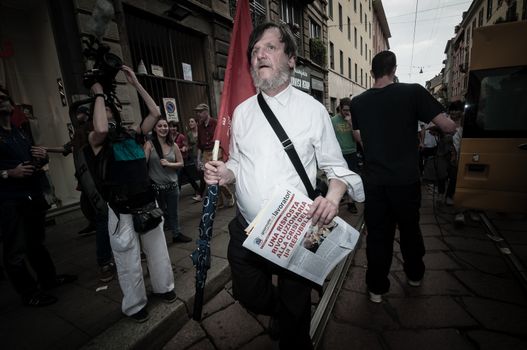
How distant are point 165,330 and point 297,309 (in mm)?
1363

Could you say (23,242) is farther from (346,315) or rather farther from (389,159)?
(389,159)

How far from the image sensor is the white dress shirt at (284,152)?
1534mm

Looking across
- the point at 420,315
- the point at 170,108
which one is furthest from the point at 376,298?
the point at 170,108

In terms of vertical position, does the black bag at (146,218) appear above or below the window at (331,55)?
below

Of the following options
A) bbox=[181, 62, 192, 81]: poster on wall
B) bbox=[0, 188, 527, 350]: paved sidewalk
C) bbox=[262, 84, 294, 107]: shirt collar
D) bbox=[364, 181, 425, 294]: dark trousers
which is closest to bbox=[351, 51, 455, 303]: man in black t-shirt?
bbox=[364, 181, 425, 294]: dark trousers

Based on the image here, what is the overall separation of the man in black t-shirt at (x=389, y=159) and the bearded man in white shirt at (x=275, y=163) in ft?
3.03

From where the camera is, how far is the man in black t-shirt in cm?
224

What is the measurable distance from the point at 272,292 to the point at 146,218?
1.23 meters

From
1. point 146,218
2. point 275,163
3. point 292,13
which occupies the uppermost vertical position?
point 292,13

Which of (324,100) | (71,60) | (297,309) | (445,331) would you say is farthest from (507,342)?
→ (324,100)

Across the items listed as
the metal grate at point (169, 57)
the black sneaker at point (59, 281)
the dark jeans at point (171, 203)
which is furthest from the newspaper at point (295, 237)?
the metal grate at point (169, 57)

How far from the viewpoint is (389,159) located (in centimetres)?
230

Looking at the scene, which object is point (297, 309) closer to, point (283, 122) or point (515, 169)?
point (283, 122)

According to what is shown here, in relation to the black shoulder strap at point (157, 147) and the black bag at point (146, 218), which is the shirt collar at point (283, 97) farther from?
the black shoulder strap at point (157, 147)
